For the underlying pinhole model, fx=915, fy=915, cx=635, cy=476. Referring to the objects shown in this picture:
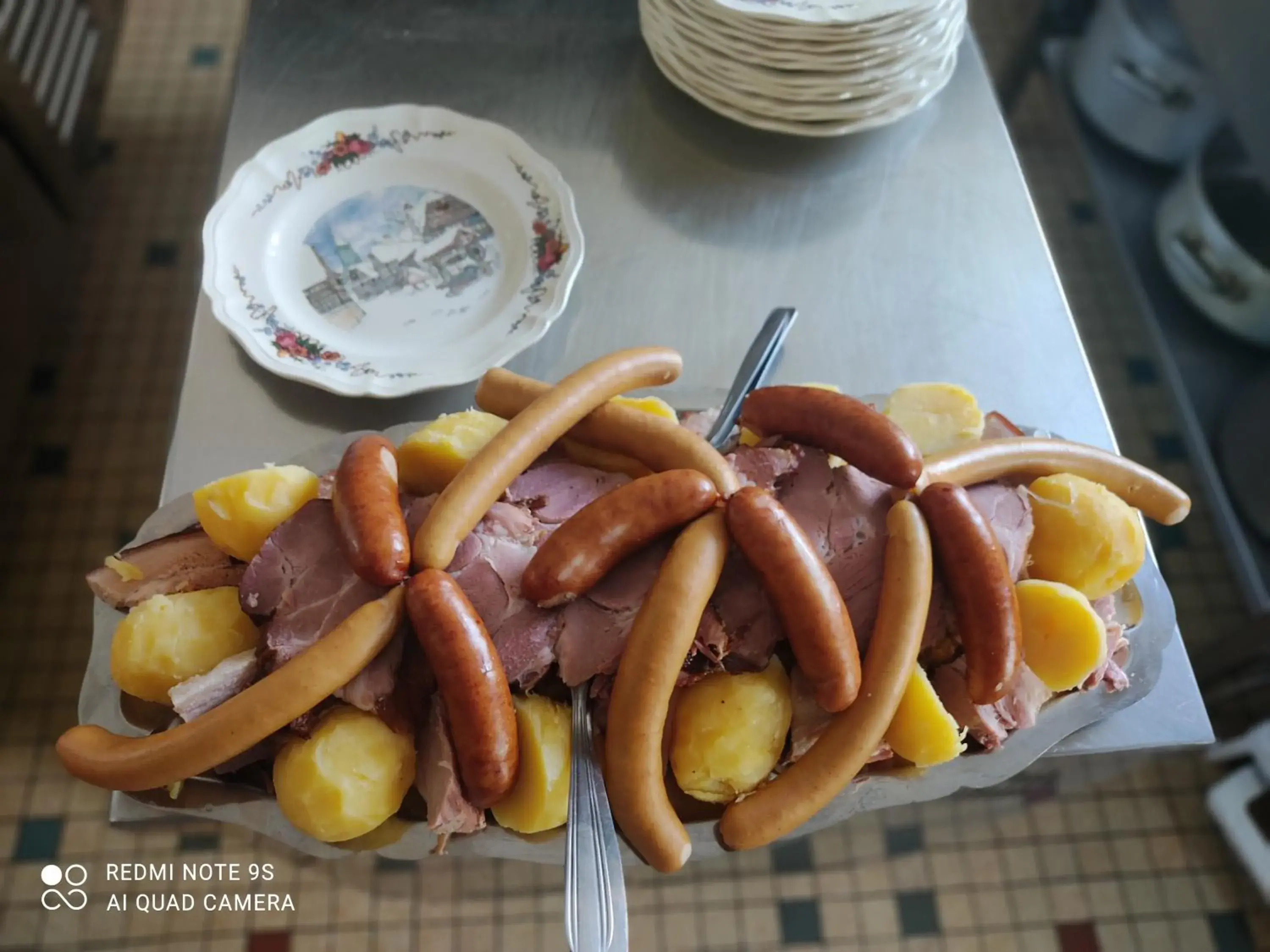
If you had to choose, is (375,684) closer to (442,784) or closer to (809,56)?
(442,784)

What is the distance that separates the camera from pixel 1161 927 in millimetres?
1715

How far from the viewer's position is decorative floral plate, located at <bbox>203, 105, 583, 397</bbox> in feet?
4.25

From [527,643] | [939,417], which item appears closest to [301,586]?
[527,643]

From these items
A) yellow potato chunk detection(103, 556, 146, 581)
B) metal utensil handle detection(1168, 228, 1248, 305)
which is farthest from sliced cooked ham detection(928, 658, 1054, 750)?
metal utensil handle detection(1168, 228, 1248, 305)

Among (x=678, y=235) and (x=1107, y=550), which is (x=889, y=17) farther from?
(x=1107, y=550)

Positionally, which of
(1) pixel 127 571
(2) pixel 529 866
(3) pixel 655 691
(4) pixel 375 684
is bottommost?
(2) pixel 529 866

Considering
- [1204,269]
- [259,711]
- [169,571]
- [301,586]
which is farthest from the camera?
[1204,269]

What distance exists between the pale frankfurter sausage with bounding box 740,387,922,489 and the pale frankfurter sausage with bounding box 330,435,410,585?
0.39m

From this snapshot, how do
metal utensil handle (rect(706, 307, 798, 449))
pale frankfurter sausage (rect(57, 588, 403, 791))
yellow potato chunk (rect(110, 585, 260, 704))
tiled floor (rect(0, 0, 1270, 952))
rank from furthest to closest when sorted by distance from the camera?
1. tiled floor (rect(0, 0, 1270, 952))
2. metal utensil handle (rect(706, 307, 798, 449))
3. yellow potato chunk (rect(110, 585, 260, 704))
4. pale frankfurter sausage (rect(57, 588, 403, 791))

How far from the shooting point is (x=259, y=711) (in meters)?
0.76

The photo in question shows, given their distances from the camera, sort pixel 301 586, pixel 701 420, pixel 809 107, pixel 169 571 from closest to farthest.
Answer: pixel 301 586 < pixel 169 571 < pixel 701 420 < pixel 809 107

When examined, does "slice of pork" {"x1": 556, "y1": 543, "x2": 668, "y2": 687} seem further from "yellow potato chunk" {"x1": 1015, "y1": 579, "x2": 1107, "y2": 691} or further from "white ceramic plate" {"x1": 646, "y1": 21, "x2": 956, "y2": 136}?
"white ceramic plate" {"x1": 646, "y1": 21, "x2": 956, "y2": 136}

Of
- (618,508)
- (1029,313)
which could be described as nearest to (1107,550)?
(618,508)

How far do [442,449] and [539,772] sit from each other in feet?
1.12
